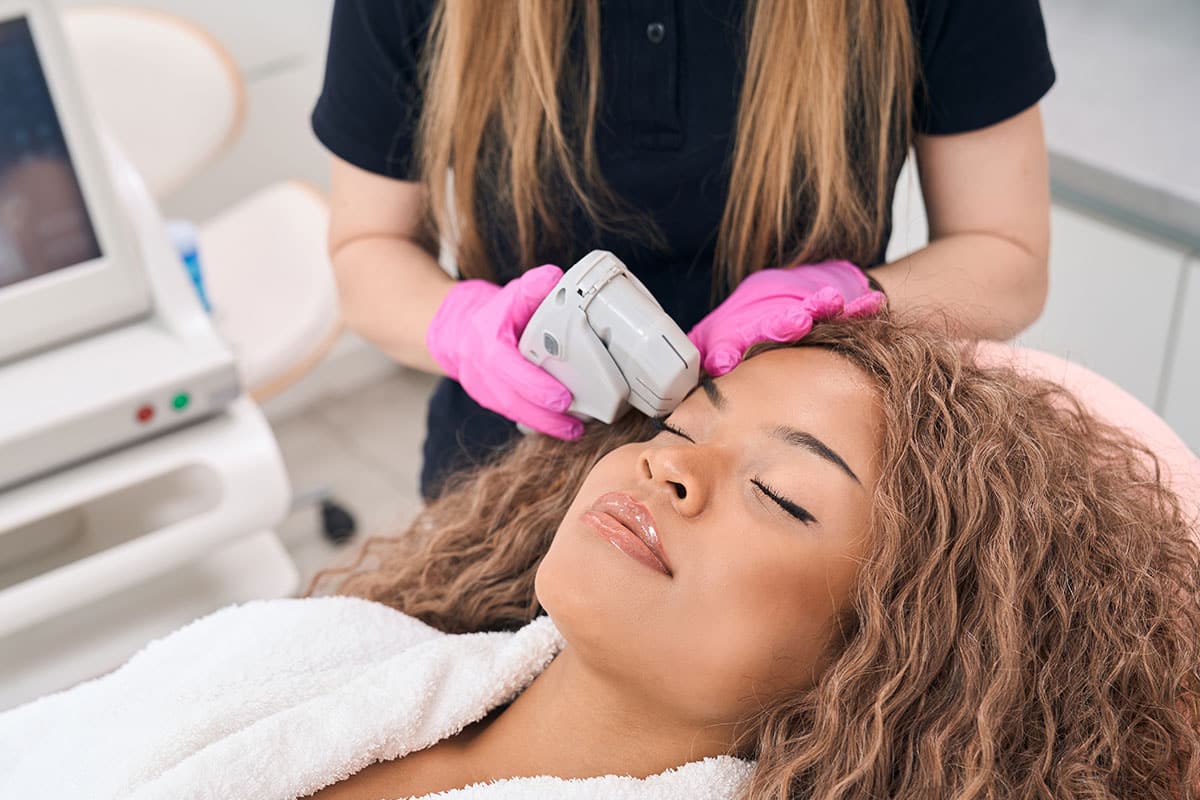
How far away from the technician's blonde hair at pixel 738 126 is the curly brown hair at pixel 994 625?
0.23m

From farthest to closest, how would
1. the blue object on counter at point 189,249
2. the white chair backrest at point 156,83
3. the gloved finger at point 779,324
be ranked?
the white chair backrest at point 156,83
the blue object on counter at point 189,249
the gloved finger at point 779,324

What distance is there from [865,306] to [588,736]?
0.45 meters

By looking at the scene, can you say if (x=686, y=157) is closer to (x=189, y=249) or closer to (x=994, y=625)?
(x=994, y=625)

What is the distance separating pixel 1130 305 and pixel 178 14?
1968mm

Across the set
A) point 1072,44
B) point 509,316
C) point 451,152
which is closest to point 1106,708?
point 509,316

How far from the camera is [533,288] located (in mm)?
1090

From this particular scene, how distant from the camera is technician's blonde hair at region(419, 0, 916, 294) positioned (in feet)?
3.79

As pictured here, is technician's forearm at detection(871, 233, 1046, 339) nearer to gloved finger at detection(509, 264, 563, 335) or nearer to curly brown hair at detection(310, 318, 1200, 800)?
curly brown hair at detection(310, 318, 1200, 800)

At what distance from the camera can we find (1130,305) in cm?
187

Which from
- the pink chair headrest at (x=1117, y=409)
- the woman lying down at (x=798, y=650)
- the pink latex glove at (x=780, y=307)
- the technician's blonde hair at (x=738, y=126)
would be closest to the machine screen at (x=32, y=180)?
the technician's blonde hair at (x=738, y=126)

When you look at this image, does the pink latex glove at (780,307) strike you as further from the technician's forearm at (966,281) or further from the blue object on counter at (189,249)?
the blue object on counter at (189,249)

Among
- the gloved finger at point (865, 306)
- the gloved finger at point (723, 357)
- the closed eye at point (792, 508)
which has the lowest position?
the closed eye at point (792, 508)

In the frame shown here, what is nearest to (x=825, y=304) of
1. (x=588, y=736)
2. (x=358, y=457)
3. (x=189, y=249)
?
(x=588, y=736)

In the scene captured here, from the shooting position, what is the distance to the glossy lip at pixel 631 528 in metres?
0.94
